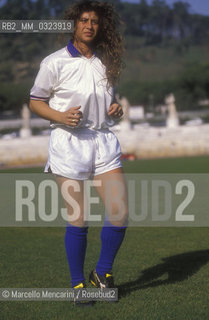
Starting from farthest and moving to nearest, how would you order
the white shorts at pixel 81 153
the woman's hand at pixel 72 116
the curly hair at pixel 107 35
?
the curly hair at pixel 107 35 → the white shorts at pixel 81 153 → the woman's hand at pixel 72 116

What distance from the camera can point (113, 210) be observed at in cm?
425

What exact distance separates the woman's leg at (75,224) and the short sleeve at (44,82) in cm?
55

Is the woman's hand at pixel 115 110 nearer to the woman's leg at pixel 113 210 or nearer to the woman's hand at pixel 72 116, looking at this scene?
the woman's hand at pixel 72 116

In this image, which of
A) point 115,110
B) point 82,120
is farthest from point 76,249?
point 115,110

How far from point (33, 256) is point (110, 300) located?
82.8 inches

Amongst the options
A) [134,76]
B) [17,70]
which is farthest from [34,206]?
[134,76]

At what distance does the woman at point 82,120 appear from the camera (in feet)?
13.8

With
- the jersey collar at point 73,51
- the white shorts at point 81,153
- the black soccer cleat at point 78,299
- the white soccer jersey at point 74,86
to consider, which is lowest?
the black soccer cleat at point 78,299

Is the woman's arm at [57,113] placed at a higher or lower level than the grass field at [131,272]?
higher

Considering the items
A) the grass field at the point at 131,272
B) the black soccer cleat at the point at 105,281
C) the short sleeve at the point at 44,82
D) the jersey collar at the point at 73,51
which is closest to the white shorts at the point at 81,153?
the short sleeve at the point at 44,82

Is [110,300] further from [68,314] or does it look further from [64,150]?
[64,150]

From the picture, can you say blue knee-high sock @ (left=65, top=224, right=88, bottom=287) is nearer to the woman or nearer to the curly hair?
the woman

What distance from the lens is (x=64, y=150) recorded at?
4.22 metres

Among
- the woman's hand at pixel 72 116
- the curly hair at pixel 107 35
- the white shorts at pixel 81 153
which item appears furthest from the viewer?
the curly hair at pixel 107 35
